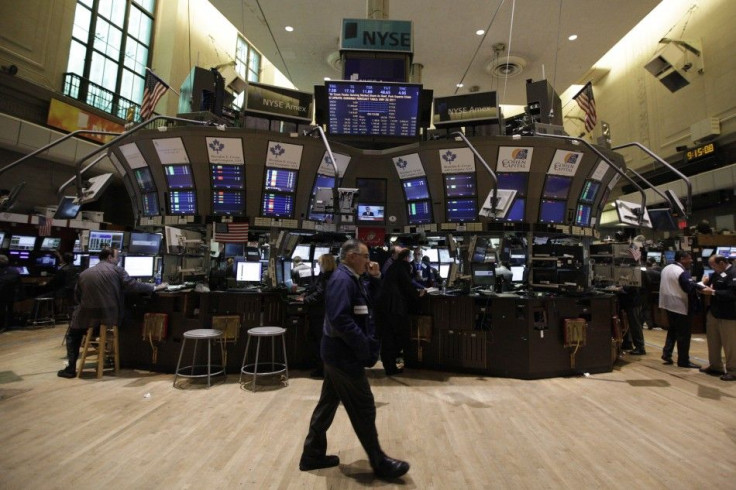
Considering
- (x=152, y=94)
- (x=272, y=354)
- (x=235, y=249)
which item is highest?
(x=152, y=94)

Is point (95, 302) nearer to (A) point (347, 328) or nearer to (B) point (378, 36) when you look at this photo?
(A) point (347, 328)

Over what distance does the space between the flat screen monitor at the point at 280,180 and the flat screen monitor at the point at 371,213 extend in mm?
1410

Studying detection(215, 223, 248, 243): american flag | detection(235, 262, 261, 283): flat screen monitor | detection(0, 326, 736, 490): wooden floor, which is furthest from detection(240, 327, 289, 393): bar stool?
detection(215, 223, 248, 243): american flag

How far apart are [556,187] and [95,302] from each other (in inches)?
270

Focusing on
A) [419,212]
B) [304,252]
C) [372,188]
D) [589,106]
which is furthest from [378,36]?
[304,252]

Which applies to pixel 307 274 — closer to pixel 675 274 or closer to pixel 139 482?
pixel 139 482

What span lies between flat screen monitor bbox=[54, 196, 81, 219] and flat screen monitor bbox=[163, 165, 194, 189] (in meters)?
1.28

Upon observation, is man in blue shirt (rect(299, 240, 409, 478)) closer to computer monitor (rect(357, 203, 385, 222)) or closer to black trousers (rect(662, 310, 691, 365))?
computer monitor (rect(357, 203, 385, 222))

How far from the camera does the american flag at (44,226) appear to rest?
898 centimetres

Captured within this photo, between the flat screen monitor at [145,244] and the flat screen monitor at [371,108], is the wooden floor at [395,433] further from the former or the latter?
the flat screen monitor at [371,108]

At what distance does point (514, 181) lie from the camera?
6285mm

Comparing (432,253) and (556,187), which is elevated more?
(556,187)

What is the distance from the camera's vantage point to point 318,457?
2.56 meters

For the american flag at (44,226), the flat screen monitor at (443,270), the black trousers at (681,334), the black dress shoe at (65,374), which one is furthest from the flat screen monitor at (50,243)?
the black trousers at (681,334)
